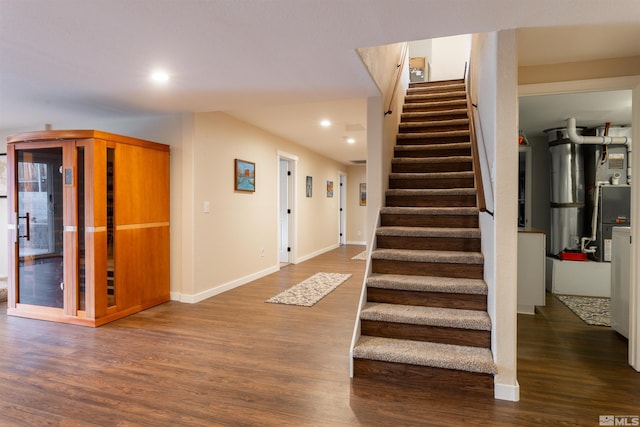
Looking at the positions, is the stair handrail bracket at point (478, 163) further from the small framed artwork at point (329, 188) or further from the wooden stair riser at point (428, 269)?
the small framed artwork at point (329, 188)

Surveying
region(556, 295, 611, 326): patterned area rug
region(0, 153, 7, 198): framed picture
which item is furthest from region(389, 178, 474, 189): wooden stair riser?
region(0, 153, 7, 198): framed picture

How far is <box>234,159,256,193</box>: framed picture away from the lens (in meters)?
5.09

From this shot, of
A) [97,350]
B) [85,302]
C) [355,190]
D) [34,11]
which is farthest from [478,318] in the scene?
[355,190]

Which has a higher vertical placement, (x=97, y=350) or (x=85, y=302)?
(x=85, y=302)

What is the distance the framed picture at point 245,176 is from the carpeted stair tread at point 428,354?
10.4ft

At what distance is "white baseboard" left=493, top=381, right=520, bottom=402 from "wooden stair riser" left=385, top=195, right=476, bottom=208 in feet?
6.15

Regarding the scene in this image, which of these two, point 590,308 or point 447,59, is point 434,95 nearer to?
point 447,59

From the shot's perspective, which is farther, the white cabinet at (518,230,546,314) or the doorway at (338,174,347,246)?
the doorway at (338,174,347,246)

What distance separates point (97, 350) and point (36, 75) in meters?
2.29

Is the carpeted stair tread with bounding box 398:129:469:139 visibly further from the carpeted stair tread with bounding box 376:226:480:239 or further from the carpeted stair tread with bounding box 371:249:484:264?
the carpeted stair tread with bounding box 371:249:484:264

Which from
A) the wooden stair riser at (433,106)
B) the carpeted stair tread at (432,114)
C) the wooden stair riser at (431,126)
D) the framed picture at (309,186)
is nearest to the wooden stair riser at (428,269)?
the wooden stair riser at (431,126)

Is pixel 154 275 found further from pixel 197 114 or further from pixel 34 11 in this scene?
pixel 34 11

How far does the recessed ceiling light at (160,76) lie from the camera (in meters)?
2.94

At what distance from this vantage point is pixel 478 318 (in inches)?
100.0
